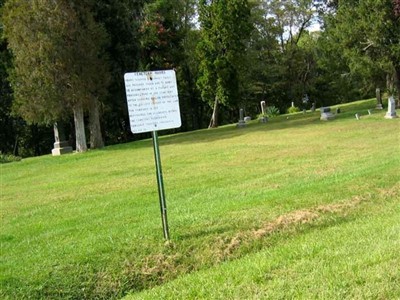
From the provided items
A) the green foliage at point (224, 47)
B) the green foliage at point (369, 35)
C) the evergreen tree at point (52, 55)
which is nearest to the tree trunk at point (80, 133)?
the evergreen tree at point (52, 55)

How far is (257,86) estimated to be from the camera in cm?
4766

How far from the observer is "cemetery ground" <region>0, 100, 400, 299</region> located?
14.0 feet

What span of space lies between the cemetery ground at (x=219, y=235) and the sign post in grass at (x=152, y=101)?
0.75 m

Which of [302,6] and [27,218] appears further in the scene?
[302,6]

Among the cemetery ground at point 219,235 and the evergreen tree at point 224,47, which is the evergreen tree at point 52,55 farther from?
the cemetery ground at point 219,235

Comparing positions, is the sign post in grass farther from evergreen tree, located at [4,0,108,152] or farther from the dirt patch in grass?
evergreen tree, located at [4,0,108,152]

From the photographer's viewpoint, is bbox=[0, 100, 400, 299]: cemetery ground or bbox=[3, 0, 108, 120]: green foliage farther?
bbox=[3, 0, 108, 120]: green foliage

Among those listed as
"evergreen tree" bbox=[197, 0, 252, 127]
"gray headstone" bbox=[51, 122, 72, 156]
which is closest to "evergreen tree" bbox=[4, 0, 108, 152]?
"gray headstone" bbox=[51, 122, 72, 156]

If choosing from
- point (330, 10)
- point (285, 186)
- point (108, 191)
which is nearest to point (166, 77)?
point (285, 186)

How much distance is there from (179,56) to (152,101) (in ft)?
105

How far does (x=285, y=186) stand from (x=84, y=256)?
4.32m

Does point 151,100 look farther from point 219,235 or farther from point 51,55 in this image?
point 51,55

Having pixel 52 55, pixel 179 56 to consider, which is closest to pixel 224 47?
pixel 179 56

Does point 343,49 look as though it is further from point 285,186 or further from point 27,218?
point 27,218
